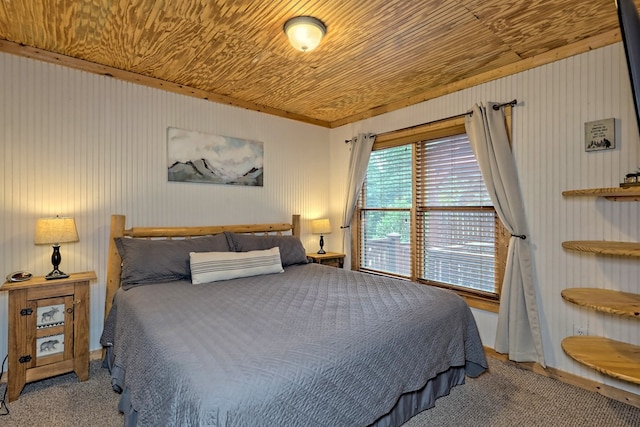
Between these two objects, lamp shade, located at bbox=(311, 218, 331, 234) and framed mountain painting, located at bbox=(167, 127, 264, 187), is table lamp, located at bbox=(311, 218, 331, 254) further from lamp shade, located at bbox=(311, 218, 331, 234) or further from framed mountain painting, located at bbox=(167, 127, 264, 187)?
framed mountain painting, located at bbox=(167, 127, 264, 187)

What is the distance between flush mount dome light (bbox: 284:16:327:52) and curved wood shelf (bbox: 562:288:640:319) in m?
2.38

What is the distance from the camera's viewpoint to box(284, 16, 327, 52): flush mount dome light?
2078 millimetres

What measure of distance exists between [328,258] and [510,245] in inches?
81.4

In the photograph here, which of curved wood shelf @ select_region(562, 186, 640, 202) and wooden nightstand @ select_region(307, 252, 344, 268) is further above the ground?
curved wood shelf @ select_region(562, 186, 640, 202)

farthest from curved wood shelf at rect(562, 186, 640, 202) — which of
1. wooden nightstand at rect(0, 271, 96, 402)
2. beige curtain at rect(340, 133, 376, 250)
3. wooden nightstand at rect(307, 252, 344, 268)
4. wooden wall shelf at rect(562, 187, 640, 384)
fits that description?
wooden nightstand at rect(0, 271, 96, 402)

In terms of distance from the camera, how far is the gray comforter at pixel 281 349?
3.84ft

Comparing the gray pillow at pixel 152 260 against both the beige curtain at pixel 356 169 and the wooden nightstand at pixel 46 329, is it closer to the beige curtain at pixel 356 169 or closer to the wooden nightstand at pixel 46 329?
the wooden nightstand at pixel 46 329

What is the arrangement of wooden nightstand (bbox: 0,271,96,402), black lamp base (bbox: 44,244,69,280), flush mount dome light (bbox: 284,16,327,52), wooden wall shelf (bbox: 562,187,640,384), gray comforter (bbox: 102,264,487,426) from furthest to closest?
black lamp base (bbox: 44,244,69,280) < wooden nightstand (bbox: 0,271,96,402) < flush mount dome light (bbox: 284,16,327,52) < wooden wall shelf (bbox: 562,187,640,384) < gray comforter (bbox: 102,264,487,426)

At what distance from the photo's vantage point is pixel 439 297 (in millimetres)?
2209

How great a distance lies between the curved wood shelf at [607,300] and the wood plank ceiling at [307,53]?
Answer: 1767 millimetres

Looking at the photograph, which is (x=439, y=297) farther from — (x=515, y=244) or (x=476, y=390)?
(x=515, y=244)

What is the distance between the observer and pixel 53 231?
2342 millimetres

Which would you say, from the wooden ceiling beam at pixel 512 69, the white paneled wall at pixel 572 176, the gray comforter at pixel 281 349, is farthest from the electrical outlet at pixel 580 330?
the wooden ceiling beam at pixel 512 69

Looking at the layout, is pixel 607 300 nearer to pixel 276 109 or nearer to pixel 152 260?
pixel 152 260
